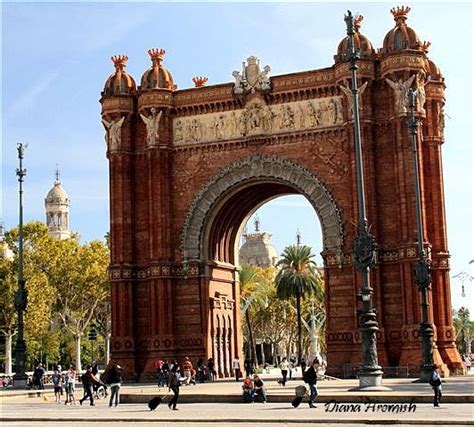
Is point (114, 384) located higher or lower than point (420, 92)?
lower

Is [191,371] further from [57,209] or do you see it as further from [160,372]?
[57,209]

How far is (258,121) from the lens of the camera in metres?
49.6

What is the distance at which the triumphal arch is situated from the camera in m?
45.7

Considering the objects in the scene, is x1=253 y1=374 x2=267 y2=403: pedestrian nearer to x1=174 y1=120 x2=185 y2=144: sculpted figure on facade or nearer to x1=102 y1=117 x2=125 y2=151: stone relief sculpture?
x1=174 y1=120 x2=185 y2=144: sculpted figure on facade

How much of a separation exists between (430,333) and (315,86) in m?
16.3

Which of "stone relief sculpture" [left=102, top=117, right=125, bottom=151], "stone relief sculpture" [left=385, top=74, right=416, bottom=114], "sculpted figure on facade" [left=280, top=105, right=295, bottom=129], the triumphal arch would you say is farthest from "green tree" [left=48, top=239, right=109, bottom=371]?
"stone relief sculpture" [left=385, top=74, right=416, bottom=114]

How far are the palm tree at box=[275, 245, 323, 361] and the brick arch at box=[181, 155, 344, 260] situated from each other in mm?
25472

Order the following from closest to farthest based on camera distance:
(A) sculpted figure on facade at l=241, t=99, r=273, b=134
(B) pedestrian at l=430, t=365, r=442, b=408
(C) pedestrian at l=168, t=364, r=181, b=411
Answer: (B) pedestrian at l=430, t=365, r=442, b=408 < (C) pedestrian at l=168, t=364, r=181, b=411 < (A) sculpted figure on facade at l=241, t=99, r=273, b=134

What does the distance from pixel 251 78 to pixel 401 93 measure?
340 inches

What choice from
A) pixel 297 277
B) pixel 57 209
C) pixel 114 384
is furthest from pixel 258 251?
pixel 114 384

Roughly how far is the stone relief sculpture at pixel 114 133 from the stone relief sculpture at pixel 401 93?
1522 cm

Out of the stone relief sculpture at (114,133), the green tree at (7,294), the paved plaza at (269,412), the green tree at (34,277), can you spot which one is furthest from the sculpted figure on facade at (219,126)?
the green tree at (7,294)

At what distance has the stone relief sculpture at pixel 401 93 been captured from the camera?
149 ft

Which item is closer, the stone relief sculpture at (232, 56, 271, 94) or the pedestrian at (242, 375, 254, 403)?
the pedestrian at (242, 375, 254, 403)
